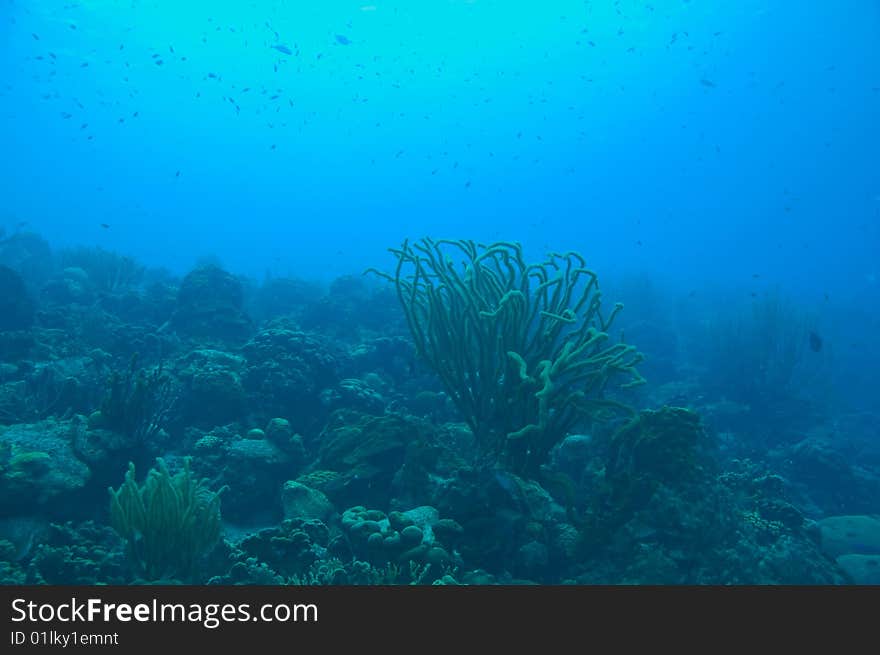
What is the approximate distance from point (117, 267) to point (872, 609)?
21.4m

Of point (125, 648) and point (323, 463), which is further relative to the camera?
point (323, 463)

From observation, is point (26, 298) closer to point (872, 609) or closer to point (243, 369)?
point (243, 369)

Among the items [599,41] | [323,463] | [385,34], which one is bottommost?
[323,463]

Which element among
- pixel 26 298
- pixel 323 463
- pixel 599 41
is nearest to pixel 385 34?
pixel 599 41

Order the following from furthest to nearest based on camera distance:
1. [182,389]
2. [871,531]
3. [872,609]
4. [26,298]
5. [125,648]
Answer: [26,298], [182,389], [871,531], [872,609], [125,648]

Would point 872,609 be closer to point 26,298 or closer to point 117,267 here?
point 26,298

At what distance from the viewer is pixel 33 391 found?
23.6 feet

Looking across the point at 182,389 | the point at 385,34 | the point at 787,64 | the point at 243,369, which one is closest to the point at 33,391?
the point at 182,389

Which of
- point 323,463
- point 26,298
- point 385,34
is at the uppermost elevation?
point 385,34

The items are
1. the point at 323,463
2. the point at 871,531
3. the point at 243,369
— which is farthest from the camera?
the point at 243,369

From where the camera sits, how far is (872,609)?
2.87 meters

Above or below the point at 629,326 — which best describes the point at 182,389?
below

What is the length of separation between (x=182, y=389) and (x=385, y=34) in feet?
230

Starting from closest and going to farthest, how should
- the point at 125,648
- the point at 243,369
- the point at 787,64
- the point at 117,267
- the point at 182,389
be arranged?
the point at 125,648 < the point at 182,389 < the point at 243,369 < the point at 117,267 < the point at 787,64
